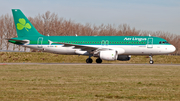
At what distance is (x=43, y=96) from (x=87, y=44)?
28.2 m

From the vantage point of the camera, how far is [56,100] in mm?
8969

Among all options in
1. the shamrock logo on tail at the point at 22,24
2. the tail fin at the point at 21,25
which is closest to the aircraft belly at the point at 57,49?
the tail fin at the point at 21,25

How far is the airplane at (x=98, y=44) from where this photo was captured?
36.5m

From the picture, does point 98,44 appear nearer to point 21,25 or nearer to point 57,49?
point 57,49

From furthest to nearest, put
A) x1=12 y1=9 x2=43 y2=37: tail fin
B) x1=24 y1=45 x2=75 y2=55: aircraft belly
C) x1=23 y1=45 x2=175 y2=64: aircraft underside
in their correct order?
x1=12 y1=9 x2=43 y2=37: tail fin, x1=24 y1=45 x2=75 y2=55: aircraft belly, x1=23 y1=45 x2=175 y2=64: aircraft underside

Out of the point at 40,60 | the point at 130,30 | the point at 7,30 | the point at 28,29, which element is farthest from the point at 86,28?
the point at 28,29

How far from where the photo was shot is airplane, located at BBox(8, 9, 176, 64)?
3653 centimetres

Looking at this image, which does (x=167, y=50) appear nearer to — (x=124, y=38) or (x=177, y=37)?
(x=124, y=38)

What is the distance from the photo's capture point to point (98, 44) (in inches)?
1474

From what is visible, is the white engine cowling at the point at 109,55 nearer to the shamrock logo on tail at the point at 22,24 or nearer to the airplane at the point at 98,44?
the airplane at the point at 98,44

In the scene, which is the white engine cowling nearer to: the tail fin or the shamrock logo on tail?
the tail fin

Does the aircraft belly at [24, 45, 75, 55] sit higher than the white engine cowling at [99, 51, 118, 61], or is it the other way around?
the aircraft belly at [24, 45, 75, 55]

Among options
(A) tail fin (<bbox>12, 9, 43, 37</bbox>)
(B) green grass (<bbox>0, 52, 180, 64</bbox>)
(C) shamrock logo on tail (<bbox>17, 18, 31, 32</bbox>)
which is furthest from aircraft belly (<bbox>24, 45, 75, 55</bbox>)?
(B) green grass (<bbox>0, 52, 180, 64</bbox>)

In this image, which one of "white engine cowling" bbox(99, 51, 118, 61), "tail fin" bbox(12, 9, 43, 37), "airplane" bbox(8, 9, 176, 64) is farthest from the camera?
"tail fin" bbox(12, 9, 43, 37)
